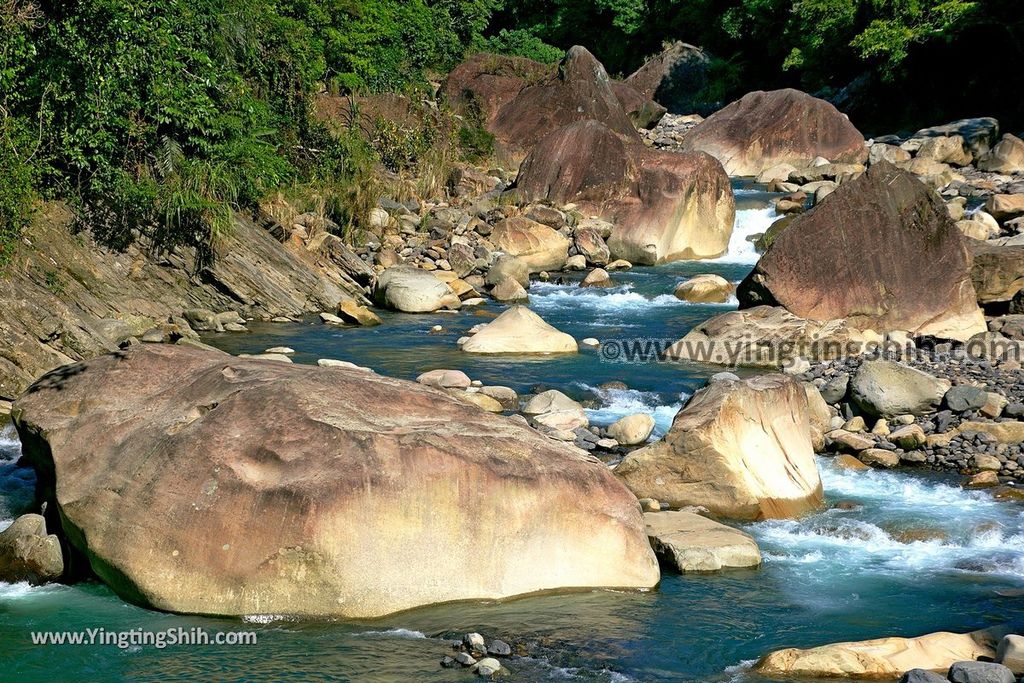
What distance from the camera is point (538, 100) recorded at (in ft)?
104

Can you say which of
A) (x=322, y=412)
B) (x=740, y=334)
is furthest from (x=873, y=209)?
(x=322, y=412)

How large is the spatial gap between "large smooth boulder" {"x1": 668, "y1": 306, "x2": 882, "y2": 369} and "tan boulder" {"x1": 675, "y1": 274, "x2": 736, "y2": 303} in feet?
12.1

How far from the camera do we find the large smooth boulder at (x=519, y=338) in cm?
1588

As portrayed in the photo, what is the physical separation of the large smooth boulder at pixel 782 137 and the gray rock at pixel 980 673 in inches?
1017

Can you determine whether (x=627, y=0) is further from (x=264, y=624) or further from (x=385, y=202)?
(x=264, y=624)

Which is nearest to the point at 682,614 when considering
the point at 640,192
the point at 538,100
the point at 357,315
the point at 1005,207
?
the point at 357,315

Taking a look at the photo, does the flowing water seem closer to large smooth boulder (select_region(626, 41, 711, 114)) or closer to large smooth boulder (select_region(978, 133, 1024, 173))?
large smooth boulder (select_region(978, 133, 1024, 173))

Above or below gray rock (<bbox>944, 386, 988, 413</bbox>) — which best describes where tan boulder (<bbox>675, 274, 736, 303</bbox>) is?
above

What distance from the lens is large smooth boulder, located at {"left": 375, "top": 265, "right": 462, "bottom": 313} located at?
1889cm

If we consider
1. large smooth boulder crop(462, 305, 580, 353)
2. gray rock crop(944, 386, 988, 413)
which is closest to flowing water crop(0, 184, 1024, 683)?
gray rock crop(944, 386, 988, 413)

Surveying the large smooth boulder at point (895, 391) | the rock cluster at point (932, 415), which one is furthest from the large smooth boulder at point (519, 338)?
the large smooth boulder at point (895, 391)

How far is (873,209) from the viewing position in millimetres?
15984

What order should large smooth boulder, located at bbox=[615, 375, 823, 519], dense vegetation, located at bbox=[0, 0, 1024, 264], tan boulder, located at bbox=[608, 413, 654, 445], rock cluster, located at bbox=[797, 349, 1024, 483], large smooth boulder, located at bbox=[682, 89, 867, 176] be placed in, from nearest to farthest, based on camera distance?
large smooth boulder, located at bbox=[615, 375, 823, 519], rock cluster, located at bbox=[797, 349, 1024, 483], tan boulder, located at bbox=[608, 413, 654, 445], dense vegetation, located at bbox=[0, 0, 1024, 264], large smooth boulder, located at bbox=[682, 89, 867, 176]

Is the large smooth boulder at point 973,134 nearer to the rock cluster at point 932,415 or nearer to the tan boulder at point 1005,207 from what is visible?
the tan boulder at point 1005,207
